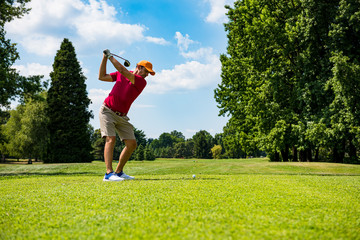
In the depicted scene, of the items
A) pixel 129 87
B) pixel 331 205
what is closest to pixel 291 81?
pixel 129 87

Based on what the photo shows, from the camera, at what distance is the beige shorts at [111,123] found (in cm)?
655

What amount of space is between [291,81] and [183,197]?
64.0 feet

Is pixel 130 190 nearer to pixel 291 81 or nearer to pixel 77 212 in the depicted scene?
pixel 77 212

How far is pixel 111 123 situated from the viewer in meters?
6.62

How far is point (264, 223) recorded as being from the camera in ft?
8.46

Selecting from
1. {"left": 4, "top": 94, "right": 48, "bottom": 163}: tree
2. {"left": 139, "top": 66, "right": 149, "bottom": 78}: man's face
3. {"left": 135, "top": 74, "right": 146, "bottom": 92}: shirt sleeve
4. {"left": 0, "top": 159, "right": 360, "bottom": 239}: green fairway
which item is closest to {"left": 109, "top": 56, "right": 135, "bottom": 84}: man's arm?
{"left": 135, "top": 74, "right": 146, "bottom": 92}: shirt sleeve

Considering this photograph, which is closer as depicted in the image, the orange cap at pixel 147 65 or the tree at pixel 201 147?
the orange cap at pixel 147 65

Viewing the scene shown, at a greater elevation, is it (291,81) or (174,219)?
(291,81)

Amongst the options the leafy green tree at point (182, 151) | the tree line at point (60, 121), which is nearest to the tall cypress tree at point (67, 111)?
the tree line at point (60, 121)

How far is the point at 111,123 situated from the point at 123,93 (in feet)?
2.66

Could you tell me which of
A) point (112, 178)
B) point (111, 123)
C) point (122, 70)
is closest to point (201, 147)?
point (111, 123)

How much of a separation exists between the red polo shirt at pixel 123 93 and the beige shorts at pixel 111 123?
165 millimetres

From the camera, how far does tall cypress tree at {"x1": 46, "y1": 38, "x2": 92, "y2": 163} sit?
112 feet

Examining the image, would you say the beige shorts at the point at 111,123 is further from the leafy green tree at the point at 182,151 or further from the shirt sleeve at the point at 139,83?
the leafy green tree at the point at 182,151
